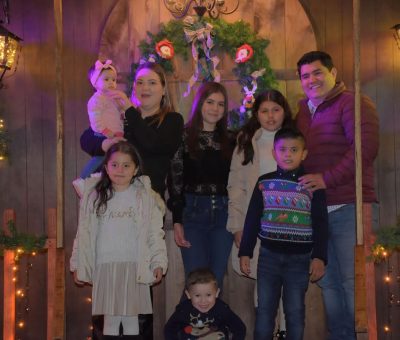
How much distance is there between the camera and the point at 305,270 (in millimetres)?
3434

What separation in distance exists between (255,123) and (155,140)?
619 mm

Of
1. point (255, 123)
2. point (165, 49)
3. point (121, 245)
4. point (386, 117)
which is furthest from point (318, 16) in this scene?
point (121, 245)

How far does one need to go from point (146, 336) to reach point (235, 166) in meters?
1.06

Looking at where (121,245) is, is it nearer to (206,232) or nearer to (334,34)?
(206,232)

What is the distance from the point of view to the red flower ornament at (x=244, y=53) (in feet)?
14.5

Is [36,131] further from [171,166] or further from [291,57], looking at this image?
[291,57]

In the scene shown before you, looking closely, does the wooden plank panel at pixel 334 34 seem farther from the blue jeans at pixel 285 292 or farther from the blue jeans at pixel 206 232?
the blue jeans at pixel 285 292

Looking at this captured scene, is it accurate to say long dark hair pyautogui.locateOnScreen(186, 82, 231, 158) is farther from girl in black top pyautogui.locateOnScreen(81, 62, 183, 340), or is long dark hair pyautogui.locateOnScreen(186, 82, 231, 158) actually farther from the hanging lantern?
the hanging lantern

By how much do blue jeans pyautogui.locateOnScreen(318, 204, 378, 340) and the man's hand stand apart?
296mm

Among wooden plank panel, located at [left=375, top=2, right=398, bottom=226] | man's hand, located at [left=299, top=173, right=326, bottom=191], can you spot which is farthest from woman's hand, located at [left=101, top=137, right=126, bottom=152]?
wooden plank panel, located at [left=375, top=2, right=398, bottom=226]

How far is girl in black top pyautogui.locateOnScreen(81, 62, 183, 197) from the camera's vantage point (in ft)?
11.7

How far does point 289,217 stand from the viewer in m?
3.45

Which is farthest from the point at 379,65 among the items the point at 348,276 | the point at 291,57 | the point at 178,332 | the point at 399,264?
the point at 178,332

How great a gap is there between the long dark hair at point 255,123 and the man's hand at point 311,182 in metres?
0.39
